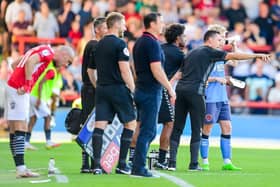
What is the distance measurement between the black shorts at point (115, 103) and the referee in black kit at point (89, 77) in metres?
0.65

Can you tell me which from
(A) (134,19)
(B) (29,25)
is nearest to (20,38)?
(B) (29,25)

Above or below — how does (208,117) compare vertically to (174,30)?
below

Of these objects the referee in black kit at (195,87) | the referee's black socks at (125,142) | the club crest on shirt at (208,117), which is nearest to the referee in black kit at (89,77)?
the referee's black socks at (125,142)

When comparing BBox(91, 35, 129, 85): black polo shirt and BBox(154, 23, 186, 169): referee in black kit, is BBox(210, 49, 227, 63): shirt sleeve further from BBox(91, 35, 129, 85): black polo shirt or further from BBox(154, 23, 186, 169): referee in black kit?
BBox(91, 35, 129, 85): black polo shirt

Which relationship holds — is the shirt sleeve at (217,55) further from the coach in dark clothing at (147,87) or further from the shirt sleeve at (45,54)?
the shirt sleeve at (45,54)

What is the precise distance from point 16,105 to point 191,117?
9.18 feet

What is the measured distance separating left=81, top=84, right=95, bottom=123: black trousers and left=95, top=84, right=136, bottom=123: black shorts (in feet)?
2.94

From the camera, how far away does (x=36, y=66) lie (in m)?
14.8

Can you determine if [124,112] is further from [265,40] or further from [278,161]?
[265,40]

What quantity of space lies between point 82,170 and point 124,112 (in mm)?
1268

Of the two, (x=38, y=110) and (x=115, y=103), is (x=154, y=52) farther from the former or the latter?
(x=38, y=110)

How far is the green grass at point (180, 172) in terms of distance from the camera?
1390 cm

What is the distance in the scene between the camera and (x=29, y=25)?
95.4 ft

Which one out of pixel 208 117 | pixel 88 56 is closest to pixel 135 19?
pixel 208 117
